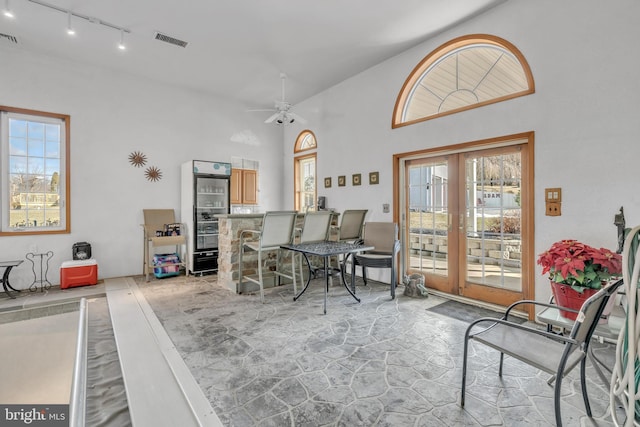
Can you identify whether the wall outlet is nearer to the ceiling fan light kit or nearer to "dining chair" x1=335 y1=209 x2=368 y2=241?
"dining chair" x1=335 y1=209 x2=368 y2=241

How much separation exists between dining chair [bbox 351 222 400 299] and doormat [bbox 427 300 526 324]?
0.62 m

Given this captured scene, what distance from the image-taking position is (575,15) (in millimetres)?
2850

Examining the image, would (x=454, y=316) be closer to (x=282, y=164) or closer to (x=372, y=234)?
(x=372, y=234)

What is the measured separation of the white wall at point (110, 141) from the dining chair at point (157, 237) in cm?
15

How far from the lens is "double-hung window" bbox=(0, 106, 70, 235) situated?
4.29 meters

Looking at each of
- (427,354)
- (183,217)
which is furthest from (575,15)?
(183,217)

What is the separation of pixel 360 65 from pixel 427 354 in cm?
426

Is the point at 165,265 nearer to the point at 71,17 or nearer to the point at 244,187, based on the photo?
the point at 244,187

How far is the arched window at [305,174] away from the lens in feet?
20.6

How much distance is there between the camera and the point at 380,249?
440cm

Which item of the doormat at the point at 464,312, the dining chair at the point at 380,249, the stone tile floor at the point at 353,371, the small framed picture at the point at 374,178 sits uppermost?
the small framed picture at the point at 374,178

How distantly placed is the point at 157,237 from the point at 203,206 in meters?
0.92

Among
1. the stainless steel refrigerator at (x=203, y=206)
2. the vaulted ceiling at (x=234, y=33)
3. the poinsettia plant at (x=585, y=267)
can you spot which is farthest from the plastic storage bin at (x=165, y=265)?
the poinsettia plant at (x=585, y=267)

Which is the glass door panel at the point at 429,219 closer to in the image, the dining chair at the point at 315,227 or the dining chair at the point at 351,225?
the dining chair at the point at 351,225
